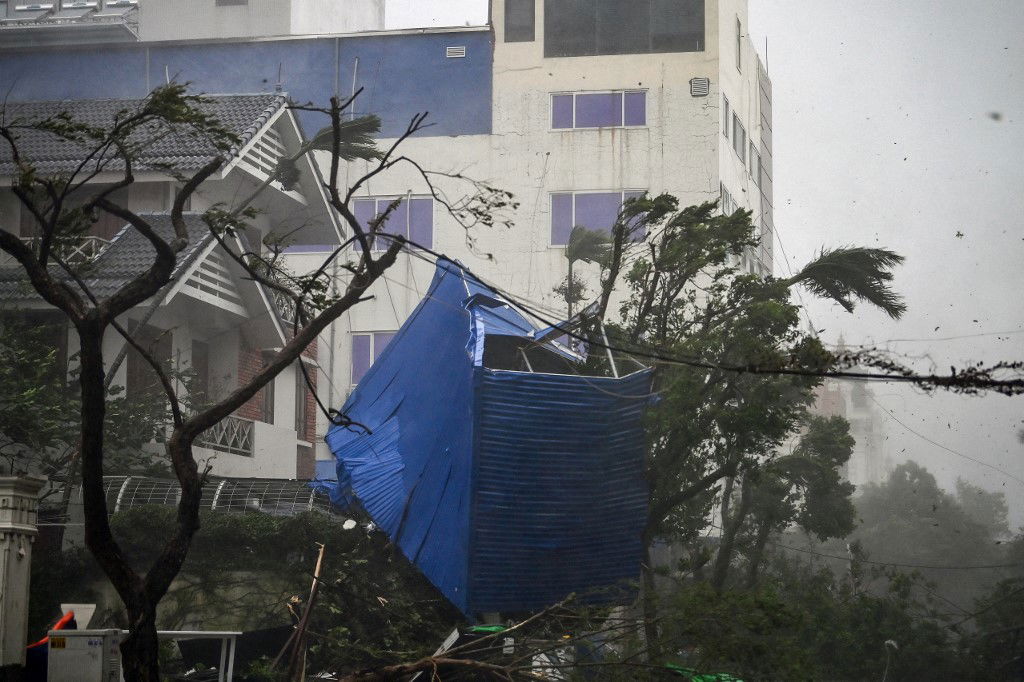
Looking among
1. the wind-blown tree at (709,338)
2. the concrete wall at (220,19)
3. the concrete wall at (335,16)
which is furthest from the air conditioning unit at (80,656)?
the concrete wall at (220,19)

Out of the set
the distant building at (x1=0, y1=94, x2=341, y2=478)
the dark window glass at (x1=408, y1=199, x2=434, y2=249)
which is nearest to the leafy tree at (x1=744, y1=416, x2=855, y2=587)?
the distant building at (x1=0, y1=94, x2=341, y2=478)

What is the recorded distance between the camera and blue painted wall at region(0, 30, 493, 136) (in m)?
28.0

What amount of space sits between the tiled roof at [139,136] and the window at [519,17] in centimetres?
941

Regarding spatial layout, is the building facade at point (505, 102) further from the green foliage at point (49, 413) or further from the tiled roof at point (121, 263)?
the green foliage at point (49, 413)

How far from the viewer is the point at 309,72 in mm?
28266

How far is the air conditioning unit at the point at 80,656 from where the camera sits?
964cm

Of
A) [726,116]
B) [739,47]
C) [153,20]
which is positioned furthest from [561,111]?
[153,20]

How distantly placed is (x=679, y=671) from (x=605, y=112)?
774 inches

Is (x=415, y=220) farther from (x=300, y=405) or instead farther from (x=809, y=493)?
(x=809, y=493)

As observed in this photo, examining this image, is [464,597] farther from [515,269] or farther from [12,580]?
[515,269]

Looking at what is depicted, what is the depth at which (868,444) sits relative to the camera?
57.5 metres

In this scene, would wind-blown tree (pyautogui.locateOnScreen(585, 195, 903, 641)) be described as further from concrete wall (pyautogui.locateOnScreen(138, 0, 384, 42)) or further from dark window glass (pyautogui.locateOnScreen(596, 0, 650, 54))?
concrete wall (pyautogui.locateOnScreen(138, 0, 384, 42))

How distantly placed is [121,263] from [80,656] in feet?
27.8

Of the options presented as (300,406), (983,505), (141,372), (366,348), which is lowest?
(983,505)
